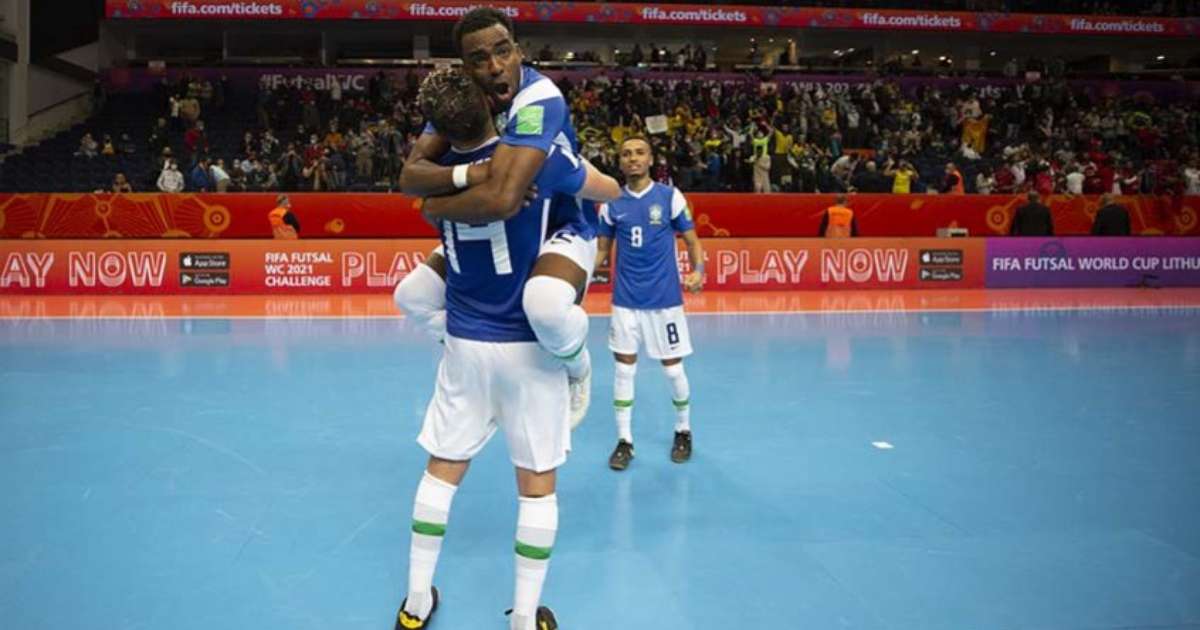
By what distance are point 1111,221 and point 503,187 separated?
1883 cm

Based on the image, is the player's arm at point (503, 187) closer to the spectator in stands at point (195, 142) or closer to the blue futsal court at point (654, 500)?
the blue futsal court at point (654, 500)

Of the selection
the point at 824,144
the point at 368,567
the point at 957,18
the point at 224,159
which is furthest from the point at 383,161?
the point at 957,18

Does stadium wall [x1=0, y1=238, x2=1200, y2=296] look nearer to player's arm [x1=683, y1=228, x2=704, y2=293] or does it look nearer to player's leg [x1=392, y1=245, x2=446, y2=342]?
player's arm [x1=683, y1=228, x2=704, y2=293]

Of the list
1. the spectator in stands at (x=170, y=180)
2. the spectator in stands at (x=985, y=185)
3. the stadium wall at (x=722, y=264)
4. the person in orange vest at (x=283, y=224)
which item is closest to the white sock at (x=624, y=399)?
the stadium wall at (x=722, y=264)

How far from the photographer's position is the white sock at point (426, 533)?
133 inches

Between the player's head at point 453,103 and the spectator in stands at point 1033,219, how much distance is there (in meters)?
17.1

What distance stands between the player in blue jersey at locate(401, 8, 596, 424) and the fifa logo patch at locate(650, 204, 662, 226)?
2839 mm

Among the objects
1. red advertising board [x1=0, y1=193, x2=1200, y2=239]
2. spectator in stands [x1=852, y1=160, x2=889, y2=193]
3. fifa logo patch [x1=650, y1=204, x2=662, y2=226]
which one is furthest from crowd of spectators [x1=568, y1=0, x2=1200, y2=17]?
fifa logo patch [x1=650, y1=204, x2=662, y2=226]

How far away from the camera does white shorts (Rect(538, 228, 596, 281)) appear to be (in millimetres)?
3178

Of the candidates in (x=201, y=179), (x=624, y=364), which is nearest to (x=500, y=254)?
(x=624, y=364)

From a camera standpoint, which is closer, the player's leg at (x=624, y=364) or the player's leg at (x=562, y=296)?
the player's leg at (x=562, y=296)

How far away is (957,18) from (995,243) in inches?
687

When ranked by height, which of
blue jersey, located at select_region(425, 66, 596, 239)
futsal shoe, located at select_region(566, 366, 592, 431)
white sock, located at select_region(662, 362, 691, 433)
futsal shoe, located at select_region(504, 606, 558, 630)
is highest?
blue jersey, located at select_region(425, 66, 596, 239)

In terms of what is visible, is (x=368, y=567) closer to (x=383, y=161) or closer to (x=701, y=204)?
(x=701, y=204)
